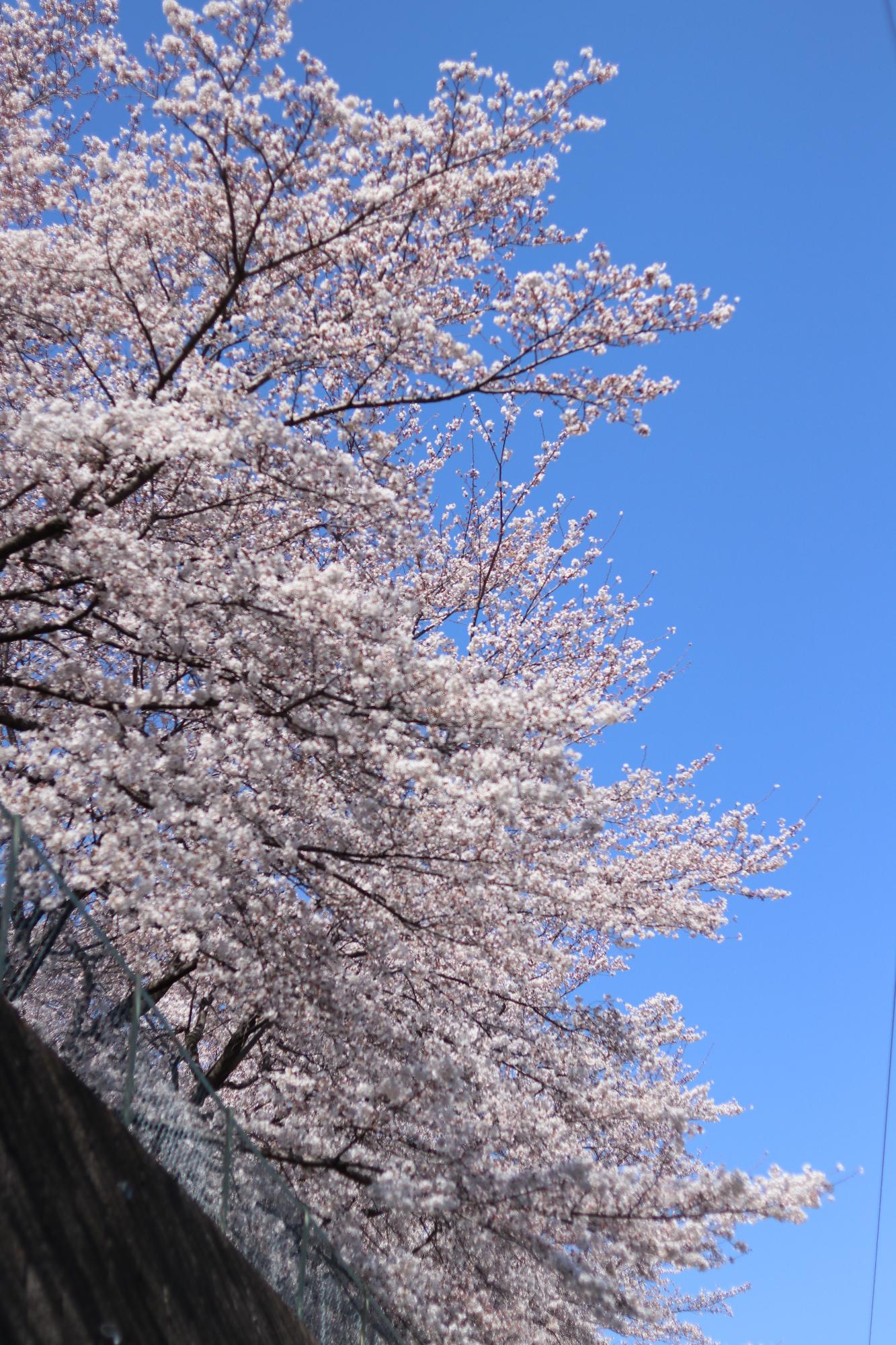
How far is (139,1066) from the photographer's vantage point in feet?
25.9

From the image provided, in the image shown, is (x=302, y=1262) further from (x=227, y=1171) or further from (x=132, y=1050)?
(x=132, y=1050)

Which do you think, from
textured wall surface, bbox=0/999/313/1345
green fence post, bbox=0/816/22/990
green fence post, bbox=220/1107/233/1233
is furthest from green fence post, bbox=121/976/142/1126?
green fence post, bbox=220/1107/233/1233

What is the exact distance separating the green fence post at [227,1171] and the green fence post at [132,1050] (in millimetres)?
1937

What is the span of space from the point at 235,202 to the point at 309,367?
157 cm

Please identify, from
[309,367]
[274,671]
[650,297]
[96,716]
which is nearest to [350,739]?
[274,671]

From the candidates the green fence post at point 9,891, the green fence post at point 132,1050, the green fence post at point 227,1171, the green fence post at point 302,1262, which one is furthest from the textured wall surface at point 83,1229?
the green fence post at point 302,1262

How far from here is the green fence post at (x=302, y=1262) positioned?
10.6 meters

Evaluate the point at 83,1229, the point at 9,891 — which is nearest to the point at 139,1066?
the point at 83,1229

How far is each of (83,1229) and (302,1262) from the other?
5.30 m

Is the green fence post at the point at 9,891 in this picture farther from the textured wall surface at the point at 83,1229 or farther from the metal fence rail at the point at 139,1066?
the textured wall surface at the point at 83,1229

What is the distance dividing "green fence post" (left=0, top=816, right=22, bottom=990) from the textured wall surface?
0.44 m

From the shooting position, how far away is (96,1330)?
5.90 m

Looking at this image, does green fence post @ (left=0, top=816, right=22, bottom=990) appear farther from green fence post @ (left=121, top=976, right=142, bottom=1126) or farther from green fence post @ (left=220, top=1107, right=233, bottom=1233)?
green fence post @ (left=220, top=1107, right=233, bottom=1233)

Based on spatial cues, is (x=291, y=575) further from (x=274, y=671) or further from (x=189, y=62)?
(x=189, y=62)
